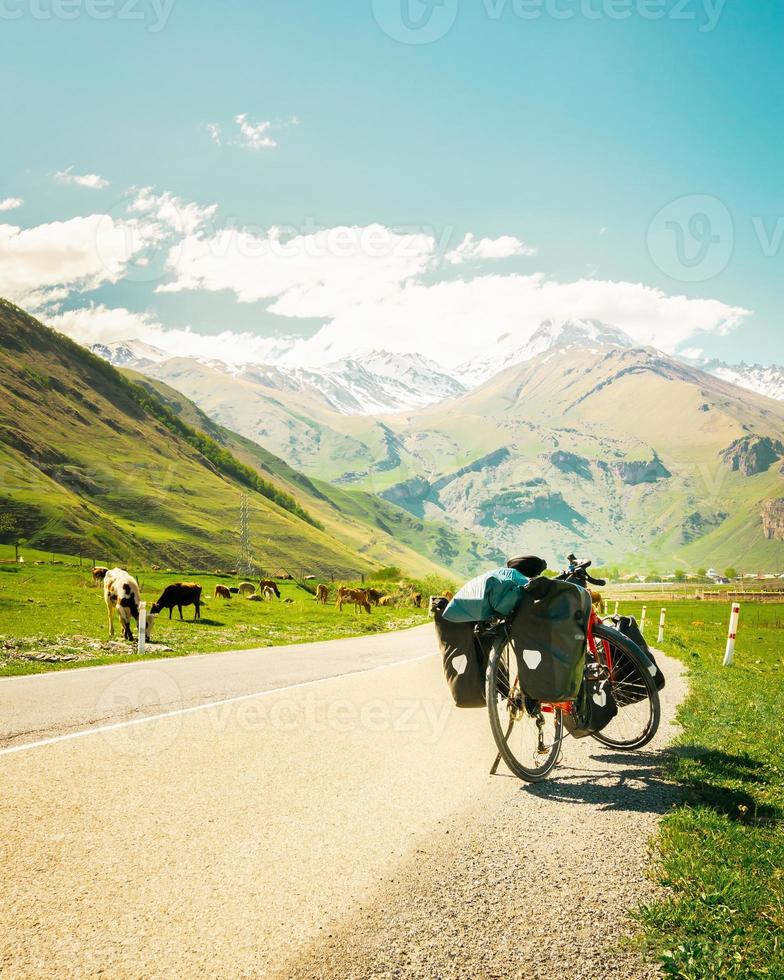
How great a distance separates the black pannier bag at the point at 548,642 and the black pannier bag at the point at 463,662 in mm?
419

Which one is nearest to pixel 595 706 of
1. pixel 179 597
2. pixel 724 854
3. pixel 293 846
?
pixel 724 854

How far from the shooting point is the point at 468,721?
1012 centimetres

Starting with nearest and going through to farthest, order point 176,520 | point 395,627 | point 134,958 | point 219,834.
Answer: point 134,958 → point 219,834 → point 395,627 → point 176,520

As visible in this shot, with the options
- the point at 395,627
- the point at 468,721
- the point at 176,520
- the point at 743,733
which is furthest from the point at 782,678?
the point at 176,520

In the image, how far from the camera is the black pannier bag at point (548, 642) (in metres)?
6.90

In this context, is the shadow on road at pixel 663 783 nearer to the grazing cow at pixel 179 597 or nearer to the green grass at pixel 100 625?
the green grass at pixel 100 625

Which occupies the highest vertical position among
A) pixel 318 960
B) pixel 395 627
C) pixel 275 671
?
pixel 318 960

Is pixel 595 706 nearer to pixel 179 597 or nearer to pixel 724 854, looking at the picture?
pixel 724 854

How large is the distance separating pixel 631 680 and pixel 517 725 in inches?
66.3

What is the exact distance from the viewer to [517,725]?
7234 mm

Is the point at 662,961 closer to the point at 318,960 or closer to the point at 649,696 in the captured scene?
the point at 318,960

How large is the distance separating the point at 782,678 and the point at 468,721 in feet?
34.3

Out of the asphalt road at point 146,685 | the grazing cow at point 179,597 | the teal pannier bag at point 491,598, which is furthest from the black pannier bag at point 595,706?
the grazing cow at point 179,597

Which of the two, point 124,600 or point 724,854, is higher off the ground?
point 124,600
